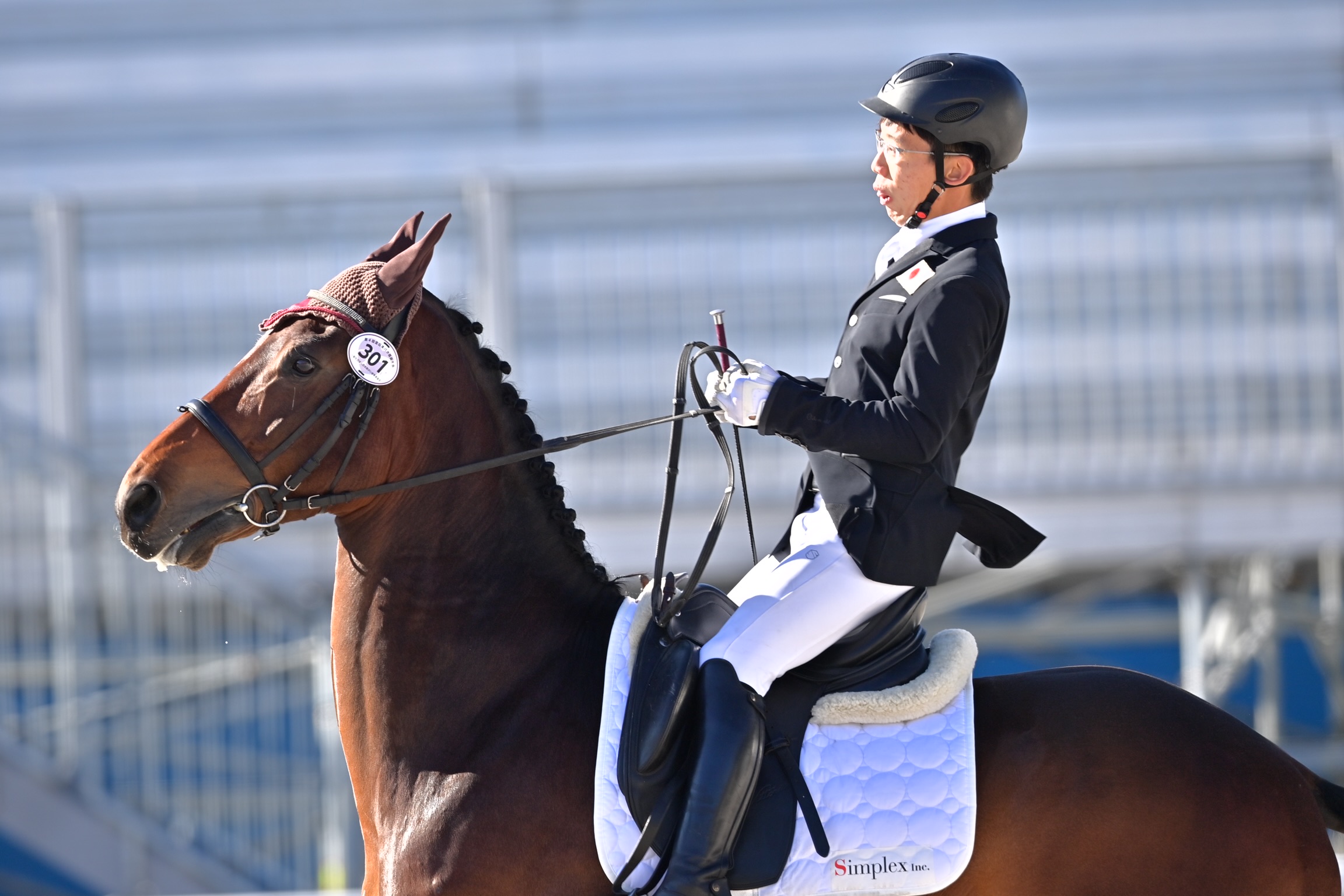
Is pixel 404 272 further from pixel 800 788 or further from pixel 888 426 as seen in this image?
pixel 800 788

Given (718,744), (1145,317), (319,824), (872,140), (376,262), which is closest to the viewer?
(718,744)

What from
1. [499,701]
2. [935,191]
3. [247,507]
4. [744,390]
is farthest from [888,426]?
[247,507]

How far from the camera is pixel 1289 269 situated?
19.7 feet

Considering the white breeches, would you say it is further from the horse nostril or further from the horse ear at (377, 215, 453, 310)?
the horse nostril

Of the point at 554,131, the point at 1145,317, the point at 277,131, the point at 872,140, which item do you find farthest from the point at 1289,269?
the point at 277,131

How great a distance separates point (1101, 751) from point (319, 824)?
4.01 meters

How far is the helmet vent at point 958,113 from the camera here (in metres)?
2.39

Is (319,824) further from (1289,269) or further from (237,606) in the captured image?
(1289,269)

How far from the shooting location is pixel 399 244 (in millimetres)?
2514

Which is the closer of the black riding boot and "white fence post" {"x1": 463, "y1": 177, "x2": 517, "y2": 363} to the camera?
the black riding boot

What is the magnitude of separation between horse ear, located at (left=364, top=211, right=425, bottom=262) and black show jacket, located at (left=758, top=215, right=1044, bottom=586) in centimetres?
74

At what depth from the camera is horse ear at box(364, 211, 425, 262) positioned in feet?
8.20

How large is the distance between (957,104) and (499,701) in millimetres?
1268

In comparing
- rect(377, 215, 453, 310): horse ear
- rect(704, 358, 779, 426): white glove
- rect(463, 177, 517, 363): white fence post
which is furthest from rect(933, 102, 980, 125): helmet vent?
rect(463, 177, 517, 363): white fence post
